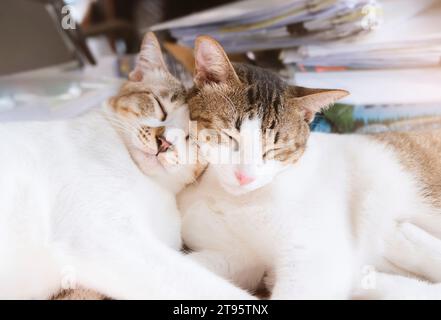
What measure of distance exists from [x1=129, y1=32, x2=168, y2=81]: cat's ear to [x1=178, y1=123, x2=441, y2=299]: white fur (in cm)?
24

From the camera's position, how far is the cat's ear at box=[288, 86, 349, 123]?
2.82 ft

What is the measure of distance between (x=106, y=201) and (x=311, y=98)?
0.42m

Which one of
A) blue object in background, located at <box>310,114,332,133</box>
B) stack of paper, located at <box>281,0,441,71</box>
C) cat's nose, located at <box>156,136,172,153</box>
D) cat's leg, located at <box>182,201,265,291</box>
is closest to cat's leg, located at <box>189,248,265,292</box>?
cat's leg, located at <box>182,201,265,291</box>

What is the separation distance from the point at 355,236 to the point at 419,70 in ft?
1.50

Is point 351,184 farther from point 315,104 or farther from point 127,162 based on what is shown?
point 127,162

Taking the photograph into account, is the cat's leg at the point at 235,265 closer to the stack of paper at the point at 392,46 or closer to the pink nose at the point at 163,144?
the pink nose at the point at 163,144

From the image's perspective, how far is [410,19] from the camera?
1151 millimetres

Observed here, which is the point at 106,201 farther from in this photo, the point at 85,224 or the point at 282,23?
the point at 282,23

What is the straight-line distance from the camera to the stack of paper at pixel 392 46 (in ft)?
3.48

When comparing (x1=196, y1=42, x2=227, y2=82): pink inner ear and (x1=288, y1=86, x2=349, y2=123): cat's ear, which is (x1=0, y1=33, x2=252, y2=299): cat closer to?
(x1=196, y1=42, x2=227, y2=82): pink inner ear

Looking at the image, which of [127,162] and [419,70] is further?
[419,70]
